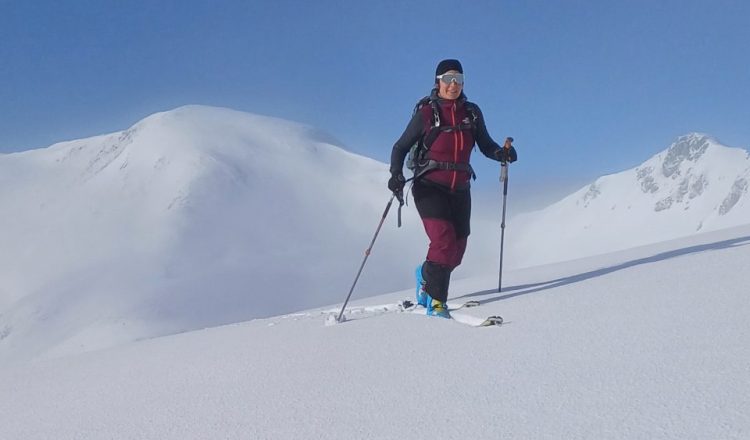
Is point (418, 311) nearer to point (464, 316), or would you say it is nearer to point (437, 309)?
point (437, 309)

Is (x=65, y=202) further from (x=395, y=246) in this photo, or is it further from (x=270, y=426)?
(x=270, y=426)

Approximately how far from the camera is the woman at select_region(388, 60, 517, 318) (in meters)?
5.74

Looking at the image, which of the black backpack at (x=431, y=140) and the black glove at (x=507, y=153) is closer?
the black backpack at (x=431, y=140)

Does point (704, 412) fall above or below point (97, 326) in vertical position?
above

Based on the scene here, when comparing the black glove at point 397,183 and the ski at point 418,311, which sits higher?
the black glove at point 397,183

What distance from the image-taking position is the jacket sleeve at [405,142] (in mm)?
5840

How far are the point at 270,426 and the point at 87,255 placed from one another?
129 metres

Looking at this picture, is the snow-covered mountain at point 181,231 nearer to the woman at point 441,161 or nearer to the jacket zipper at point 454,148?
the woman at point 441,161

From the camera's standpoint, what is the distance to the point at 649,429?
208 cm

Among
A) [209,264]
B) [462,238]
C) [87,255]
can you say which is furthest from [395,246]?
[462,238]

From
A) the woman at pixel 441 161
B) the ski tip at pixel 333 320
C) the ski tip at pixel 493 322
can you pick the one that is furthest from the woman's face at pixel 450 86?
the ski tip at pixel 493 322

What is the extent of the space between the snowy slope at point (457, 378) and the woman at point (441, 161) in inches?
33.4

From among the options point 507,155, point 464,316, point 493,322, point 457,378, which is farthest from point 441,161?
point 457,378

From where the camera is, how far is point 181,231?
12719cm
